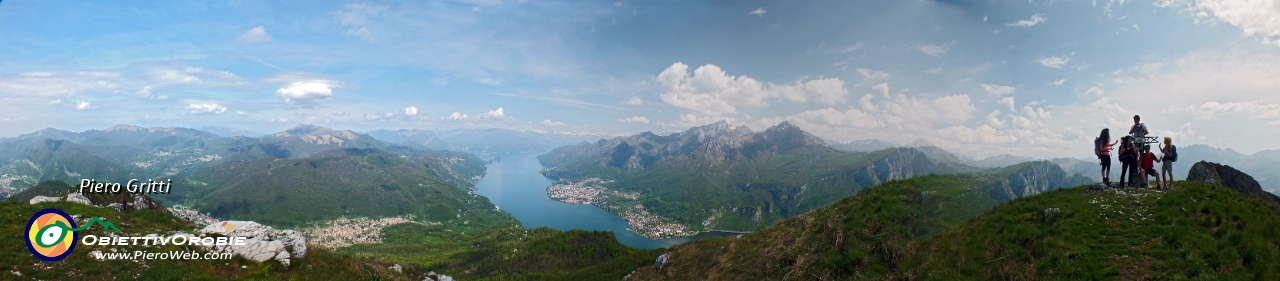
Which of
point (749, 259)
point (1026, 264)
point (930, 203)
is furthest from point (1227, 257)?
point (749, 259)

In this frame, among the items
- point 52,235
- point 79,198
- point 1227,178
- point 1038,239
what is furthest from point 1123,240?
point 79,198

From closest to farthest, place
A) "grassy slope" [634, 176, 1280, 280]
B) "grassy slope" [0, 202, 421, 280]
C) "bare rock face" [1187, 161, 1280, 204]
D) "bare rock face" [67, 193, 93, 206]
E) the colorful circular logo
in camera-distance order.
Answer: "grassy slope" [634, 176, 1280, 280], "grassy slope" [0, 202, 421, 280], the colorful circular logo, "bare rock face" [1187, 161, 1280, 204], "bare rock face" [67, 193, 93, 206]

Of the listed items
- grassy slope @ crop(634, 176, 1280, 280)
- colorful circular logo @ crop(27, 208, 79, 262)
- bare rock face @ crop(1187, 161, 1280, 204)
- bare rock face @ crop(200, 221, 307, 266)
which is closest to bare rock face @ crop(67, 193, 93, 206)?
colorful circular logo @ crop(27, 208, 79, 262)

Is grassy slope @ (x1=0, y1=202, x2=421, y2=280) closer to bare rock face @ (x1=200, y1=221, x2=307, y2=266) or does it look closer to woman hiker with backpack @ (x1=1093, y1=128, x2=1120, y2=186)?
bare rock face @ (x1=200, y1=221, x2=307, y2=266)

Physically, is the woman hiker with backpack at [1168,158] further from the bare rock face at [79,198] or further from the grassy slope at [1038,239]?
the bare rock face at [79,198]

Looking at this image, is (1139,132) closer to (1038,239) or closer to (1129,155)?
(1129,155)

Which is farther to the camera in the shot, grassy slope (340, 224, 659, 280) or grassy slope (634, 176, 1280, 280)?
grassy slope (340, 224, 659, 280)

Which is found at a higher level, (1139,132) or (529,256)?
(1139,132)
